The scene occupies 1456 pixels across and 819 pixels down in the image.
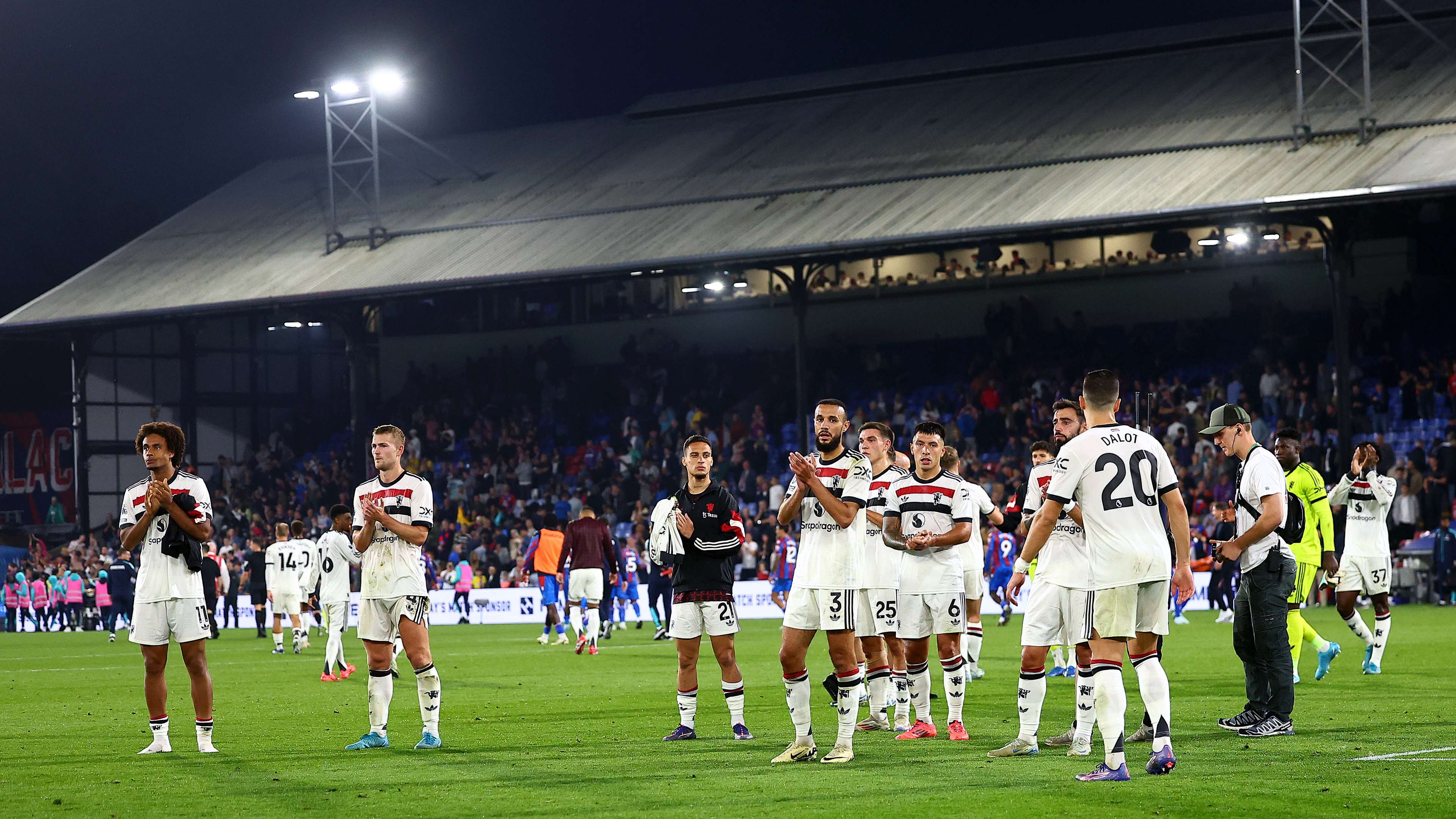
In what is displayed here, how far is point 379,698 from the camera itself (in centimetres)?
1215

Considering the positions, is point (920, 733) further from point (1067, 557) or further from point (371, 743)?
point (371, 743)

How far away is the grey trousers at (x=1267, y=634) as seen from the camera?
464 inches

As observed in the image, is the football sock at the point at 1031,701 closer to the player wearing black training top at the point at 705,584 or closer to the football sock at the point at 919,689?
the football sock at the point at 919,689

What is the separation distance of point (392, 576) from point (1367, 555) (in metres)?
10.6

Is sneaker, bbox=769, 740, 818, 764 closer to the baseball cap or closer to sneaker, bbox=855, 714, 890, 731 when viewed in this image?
sneaker, bbox=855, 714, 890, 731

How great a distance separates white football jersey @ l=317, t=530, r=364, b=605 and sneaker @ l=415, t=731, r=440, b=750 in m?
10.2

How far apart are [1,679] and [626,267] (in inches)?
663

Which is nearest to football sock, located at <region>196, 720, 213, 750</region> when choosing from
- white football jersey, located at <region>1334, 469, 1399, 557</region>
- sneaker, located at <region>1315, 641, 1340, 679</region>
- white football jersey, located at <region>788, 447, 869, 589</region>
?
white football jersey, located at <region>788, 447, 869, 589</region>

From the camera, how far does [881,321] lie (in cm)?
4562

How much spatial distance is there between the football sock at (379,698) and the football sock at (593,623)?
11.8 m

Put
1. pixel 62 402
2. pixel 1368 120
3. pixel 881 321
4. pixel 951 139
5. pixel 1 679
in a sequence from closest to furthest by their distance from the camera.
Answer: pixel 1 679 → pixel 1368 120 → pixel 951 139 → pixel 881 321 → pixel 62 402

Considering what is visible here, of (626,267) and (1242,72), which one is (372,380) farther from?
(1242,72)

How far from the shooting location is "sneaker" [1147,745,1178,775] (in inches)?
376

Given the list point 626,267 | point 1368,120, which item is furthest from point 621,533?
point 1368,120
